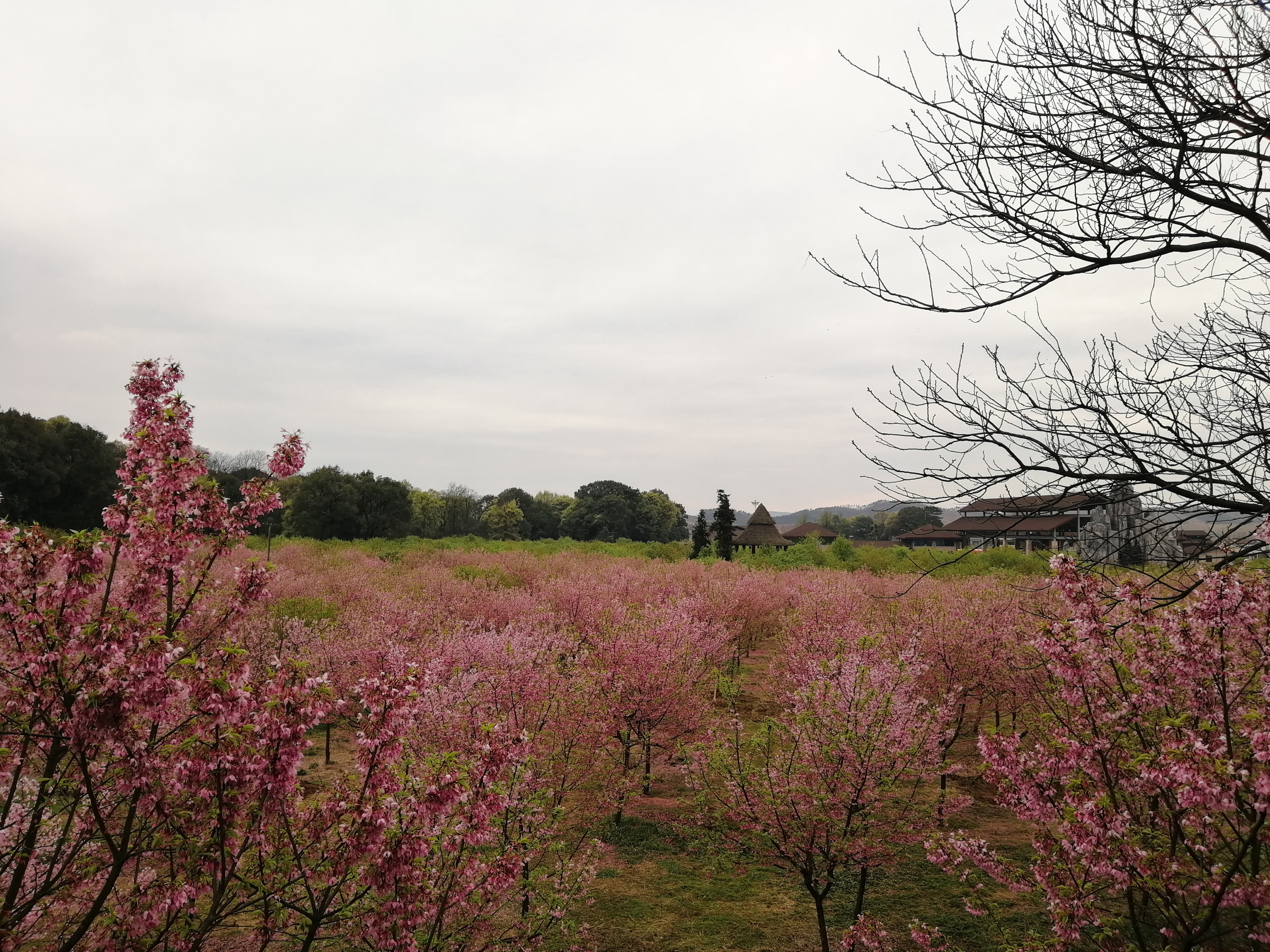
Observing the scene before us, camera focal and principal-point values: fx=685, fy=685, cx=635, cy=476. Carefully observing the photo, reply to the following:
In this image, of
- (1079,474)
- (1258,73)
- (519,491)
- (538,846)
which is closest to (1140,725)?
(1079,474)

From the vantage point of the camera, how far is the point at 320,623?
1847cm

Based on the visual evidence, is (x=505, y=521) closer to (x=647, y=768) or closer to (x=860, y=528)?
(x=647, y=768)

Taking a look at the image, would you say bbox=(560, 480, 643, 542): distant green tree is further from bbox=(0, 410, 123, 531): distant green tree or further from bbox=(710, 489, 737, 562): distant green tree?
bbox=(0, 410, 123, 531): distant green tree

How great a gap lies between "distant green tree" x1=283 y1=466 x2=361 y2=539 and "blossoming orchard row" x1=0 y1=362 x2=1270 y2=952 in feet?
151

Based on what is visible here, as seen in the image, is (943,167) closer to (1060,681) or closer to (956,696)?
(1060,681)

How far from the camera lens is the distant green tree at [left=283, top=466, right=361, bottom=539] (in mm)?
52438

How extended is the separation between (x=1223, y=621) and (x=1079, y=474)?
198 cm

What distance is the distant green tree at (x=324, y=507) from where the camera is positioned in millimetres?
52438

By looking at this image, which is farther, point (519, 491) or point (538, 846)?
point (519, 491)

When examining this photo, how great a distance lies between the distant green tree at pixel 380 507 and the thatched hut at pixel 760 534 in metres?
28.0

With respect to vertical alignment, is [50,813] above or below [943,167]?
below

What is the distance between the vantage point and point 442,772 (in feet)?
15.6

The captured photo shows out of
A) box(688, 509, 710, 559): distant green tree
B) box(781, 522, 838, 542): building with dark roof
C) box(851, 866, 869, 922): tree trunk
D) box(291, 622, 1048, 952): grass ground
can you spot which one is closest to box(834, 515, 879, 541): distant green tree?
box(781, 522, 838, 542): building with dark roof

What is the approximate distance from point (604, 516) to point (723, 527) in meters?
34.7
